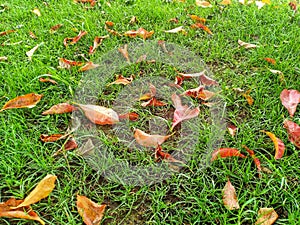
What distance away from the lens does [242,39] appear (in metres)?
2.31

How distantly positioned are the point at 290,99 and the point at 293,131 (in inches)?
10.0

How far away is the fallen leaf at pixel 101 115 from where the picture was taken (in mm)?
1587

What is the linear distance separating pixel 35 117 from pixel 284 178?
1.24 meters

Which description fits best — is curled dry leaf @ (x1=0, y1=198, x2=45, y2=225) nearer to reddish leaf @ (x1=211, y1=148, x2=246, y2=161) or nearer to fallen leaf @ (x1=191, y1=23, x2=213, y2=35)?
reddish leaf @ (x1=211, y1=148, x2=246, y2=161)

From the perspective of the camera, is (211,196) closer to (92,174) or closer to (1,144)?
(92,174)

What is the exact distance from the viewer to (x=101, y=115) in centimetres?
159

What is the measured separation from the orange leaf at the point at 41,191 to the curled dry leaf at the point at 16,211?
0.02 meters

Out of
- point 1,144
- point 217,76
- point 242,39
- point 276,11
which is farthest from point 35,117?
point 276,11

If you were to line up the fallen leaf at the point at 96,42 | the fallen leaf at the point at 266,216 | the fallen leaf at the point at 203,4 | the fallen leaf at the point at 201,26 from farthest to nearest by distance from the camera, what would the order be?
the fallen leaf at the point at 203,4 → the fallen leaf at the point at 201,26 → the fallen leaf at the point at 96,42 → the fallen leaf at the point at 266,216

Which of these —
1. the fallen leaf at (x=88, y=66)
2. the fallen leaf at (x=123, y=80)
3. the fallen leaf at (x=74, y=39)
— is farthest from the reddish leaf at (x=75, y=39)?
the fallen leaf at (x=123, y=80)

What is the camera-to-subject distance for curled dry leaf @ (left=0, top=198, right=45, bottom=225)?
1.18 meters

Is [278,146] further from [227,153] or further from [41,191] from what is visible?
[41,191]

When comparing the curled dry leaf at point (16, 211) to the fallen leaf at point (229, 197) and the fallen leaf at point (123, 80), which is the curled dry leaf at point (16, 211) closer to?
the fallen leaf at point (229, 197)

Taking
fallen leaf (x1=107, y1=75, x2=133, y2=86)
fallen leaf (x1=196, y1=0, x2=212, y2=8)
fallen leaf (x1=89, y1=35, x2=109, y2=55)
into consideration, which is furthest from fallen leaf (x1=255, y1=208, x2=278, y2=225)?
fallen leaf (x1=196, y1=0, x2=212, y2=8)
